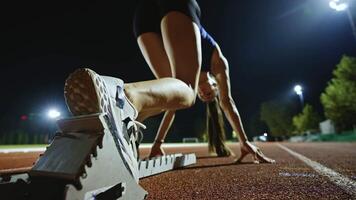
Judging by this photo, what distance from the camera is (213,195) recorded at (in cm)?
108

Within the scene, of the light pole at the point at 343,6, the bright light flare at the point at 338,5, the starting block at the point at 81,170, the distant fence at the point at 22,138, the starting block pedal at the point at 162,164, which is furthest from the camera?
the distant fence at the point at 22,138

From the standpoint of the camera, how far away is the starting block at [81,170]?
0.67 m

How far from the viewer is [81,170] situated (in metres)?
0.67

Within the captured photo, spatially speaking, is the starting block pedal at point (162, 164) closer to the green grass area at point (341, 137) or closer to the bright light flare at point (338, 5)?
the bright light flare at point (338, 5)

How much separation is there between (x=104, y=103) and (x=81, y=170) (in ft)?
0.90

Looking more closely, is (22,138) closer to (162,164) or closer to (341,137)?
(162,164)

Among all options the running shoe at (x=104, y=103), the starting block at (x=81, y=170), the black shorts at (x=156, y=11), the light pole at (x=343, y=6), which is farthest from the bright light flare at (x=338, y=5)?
the starting block at (x=81, y=170)

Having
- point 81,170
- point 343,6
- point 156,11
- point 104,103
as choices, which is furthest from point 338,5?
point 81,170

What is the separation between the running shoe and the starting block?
0.05 metres

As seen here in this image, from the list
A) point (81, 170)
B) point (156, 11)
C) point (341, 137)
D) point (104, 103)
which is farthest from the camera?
point (341, 137)

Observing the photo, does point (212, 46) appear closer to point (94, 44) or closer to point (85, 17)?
point (85, 17)

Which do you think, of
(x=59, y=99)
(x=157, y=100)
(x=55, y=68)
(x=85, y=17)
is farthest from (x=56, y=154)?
(x=59, y=99)

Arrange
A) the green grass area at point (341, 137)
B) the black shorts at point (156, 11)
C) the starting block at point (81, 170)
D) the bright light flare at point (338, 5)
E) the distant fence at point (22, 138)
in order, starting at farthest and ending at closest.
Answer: the distant fence at point (22, 138) → the green grass area at point (341, 137) → the bright light flare at point (338, 5) → the black shorts at point (156, 11) → the starting block at point (81, 170)

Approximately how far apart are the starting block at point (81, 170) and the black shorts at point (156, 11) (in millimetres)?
1293
